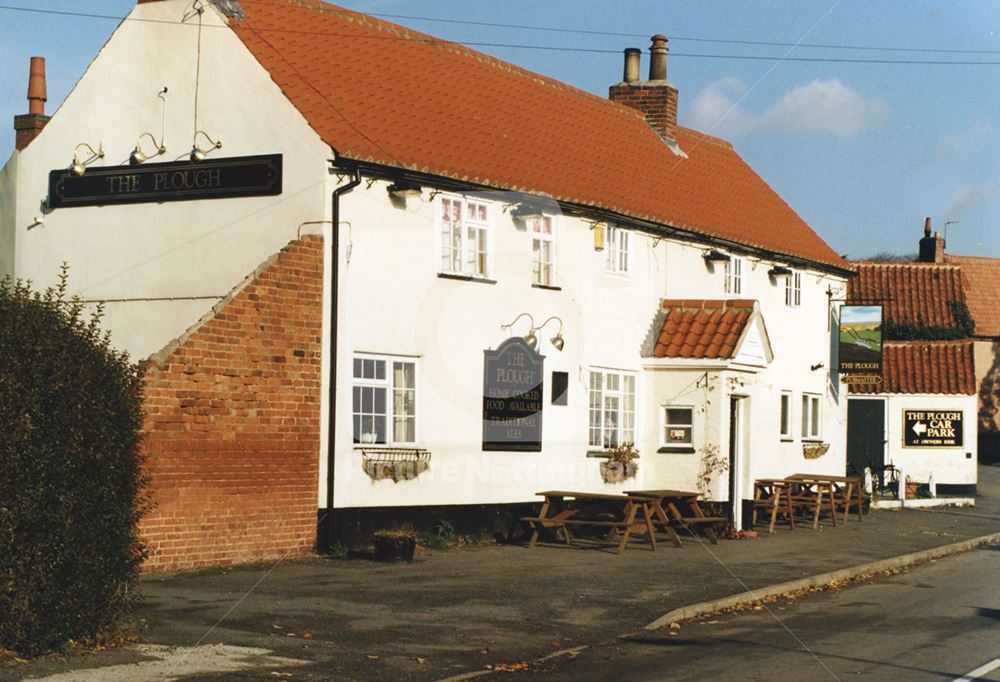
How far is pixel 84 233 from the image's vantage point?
22.0m

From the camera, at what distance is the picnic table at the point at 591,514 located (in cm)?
2153

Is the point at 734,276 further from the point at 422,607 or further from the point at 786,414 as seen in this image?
the point at 422,607

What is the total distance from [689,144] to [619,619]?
21.1 meters

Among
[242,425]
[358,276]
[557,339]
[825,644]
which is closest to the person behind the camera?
[825,644]

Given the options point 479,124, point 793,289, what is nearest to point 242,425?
point 479,124

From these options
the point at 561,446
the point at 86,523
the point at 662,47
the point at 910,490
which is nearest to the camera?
the point at 86,523

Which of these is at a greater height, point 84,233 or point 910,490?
point 84,233

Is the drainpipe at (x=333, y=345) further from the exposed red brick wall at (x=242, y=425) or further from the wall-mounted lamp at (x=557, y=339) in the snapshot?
the wall-mounted lamp at (x=557, y=339)

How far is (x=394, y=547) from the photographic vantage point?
18.6m

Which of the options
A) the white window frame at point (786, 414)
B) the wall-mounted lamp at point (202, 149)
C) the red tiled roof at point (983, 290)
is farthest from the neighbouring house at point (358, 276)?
the red tiled roof at point (983, 290)

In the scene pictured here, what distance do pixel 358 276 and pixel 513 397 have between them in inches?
167

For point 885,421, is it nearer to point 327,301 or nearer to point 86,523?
point 327,301

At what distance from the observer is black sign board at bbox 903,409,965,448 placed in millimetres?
39719

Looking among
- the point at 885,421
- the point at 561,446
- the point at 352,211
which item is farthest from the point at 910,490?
the point at 352,211
